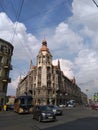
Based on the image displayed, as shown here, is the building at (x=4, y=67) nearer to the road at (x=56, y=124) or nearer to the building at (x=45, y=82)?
the building at (x=45, y=82)

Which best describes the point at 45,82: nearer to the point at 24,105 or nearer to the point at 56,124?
the point at 24,105

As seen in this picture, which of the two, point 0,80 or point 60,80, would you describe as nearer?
point 0,80

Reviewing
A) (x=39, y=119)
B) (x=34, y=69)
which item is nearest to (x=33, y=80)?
(x=34, y=69)

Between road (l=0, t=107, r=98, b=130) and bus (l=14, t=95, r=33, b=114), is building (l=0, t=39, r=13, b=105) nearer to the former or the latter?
bus (l=14, t=95, r=33, b=114)

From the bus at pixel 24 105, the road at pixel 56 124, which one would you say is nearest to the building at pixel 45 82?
the bus at pixel 24 105

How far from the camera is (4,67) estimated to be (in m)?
54.5

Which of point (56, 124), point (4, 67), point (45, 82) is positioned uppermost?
point (45, 82)

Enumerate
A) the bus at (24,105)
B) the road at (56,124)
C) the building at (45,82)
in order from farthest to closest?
the building at (45,82)
the bus at (24,105)
the road at (56,124)

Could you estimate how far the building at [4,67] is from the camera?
173 feet

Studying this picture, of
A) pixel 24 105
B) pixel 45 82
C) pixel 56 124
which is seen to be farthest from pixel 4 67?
pixel 56 124

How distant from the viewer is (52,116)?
20.2 meters

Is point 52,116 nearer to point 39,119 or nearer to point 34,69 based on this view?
point 39,119

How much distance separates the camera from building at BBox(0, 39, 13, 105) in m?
52.8

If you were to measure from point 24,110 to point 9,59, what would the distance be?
25937mm
